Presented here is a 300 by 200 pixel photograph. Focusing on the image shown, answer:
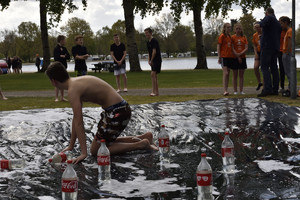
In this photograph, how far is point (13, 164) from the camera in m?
6.23

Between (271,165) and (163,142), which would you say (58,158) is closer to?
(163,142)

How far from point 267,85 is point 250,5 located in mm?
22978

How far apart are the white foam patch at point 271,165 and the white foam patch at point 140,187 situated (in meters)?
1.19

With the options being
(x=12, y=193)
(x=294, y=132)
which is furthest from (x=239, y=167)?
(x=12, y=193)

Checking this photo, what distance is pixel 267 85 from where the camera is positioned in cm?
1296

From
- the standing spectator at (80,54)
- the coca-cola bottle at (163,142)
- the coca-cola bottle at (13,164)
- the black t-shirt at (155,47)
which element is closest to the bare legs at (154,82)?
the black t-shirt at (155,47)

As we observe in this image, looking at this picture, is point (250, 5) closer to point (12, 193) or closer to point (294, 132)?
point (294, 132)

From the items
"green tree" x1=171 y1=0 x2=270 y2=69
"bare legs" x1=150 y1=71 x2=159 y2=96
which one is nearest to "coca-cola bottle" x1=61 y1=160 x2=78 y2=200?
"bare legs" x1=150 y1=71 x2=159 y2=96

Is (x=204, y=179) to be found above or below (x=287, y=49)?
below

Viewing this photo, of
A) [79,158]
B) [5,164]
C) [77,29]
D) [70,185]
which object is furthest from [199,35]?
[77,29]

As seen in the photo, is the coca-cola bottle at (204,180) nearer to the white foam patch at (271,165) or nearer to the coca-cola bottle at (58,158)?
the white foam patch at (271,165)

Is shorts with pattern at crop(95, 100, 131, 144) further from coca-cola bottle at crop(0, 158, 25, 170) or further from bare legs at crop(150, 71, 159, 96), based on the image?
bare legs at crop(150, 71, 159, 96)

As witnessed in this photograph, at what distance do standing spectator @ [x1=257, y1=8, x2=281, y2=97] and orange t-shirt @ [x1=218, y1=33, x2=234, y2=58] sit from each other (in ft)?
3.04

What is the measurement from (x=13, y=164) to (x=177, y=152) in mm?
2339
